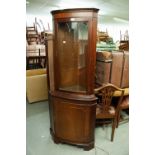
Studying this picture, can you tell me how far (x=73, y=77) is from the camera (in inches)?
99.6

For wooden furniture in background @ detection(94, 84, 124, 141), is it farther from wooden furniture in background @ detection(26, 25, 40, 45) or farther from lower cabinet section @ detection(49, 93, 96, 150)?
wooden furniture in background @ detection(26, 25, 40, 45)

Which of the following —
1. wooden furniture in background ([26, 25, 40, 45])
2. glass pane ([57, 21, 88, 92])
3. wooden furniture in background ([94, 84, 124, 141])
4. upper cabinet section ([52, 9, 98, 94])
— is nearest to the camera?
upper cabinet section ([52, 9, 98, 94])

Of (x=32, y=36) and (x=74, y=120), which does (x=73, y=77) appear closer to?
(x=74, y=120)

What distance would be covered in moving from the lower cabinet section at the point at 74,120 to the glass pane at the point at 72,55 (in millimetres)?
186

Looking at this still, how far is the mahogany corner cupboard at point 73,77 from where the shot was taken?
2193 millimetres

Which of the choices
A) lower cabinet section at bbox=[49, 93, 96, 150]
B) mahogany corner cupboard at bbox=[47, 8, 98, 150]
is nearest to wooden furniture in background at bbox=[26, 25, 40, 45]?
mahogany corner cupboard at bbox=[47, 8, 98, 150]

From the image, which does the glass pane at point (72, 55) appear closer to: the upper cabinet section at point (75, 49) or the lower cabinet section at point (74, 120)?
the upper cabinet section at point (75, 49)

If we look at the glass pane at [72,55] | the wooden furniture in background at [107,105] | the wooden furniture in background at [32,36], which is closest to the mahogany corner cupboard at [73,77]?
the glass pane at [72,55]

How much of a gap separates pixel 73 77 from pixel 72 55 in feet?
0.97

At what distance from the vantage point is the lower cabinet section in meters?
2.32

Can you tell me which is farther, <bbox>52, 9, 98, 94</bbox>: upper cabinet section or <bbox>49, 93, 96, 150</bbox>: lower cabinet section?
<bbox>49, 93, 96, 150</bbox>: lower cabinet section
